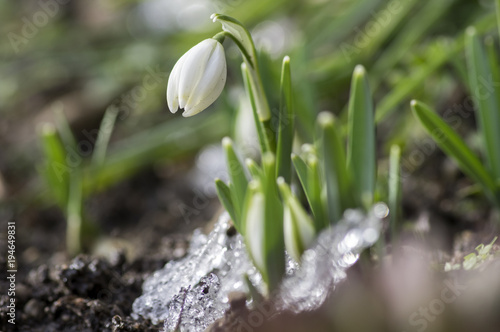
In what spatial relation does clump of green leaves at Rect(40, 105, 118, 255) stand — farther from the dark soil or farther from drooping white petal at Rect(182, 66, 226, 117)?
drooping white petal at Rect(182, 66, 226, 117)

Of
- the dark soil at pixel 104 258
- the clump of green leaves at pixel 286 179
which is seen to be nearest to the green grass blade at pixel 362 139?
the clump of green leaves at pixel 286 179

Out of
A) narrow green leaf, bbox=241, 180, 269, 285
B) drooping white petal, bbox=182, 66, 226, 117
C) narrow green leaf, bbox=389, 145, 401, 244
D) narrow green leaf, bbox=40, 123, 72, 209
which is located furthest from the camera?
narrow green leaf, bbox=40, 123, 72, 209

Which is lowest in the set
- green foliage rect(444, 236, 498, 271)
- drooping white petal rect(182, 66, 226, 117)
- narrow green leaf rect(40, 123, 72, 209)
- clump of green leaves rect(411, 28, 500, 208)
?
green foliage rect(444, 236, 498, 271)

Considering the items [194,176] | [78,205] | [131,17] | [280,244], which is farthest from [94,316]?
[131,17]

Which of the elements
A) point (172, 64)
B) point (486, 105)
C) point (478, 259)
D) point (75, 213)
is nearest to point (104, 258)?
point (75, 213)

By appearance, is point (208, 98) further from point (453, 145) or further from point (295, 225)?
point (453, 145)

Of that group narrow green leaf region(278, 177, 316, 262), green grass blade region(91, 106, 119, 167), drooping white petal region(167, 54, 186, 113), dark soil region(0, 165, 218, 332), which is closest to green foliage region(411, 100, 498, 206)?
narrow green leaf region(278, 177, 316, 262)
